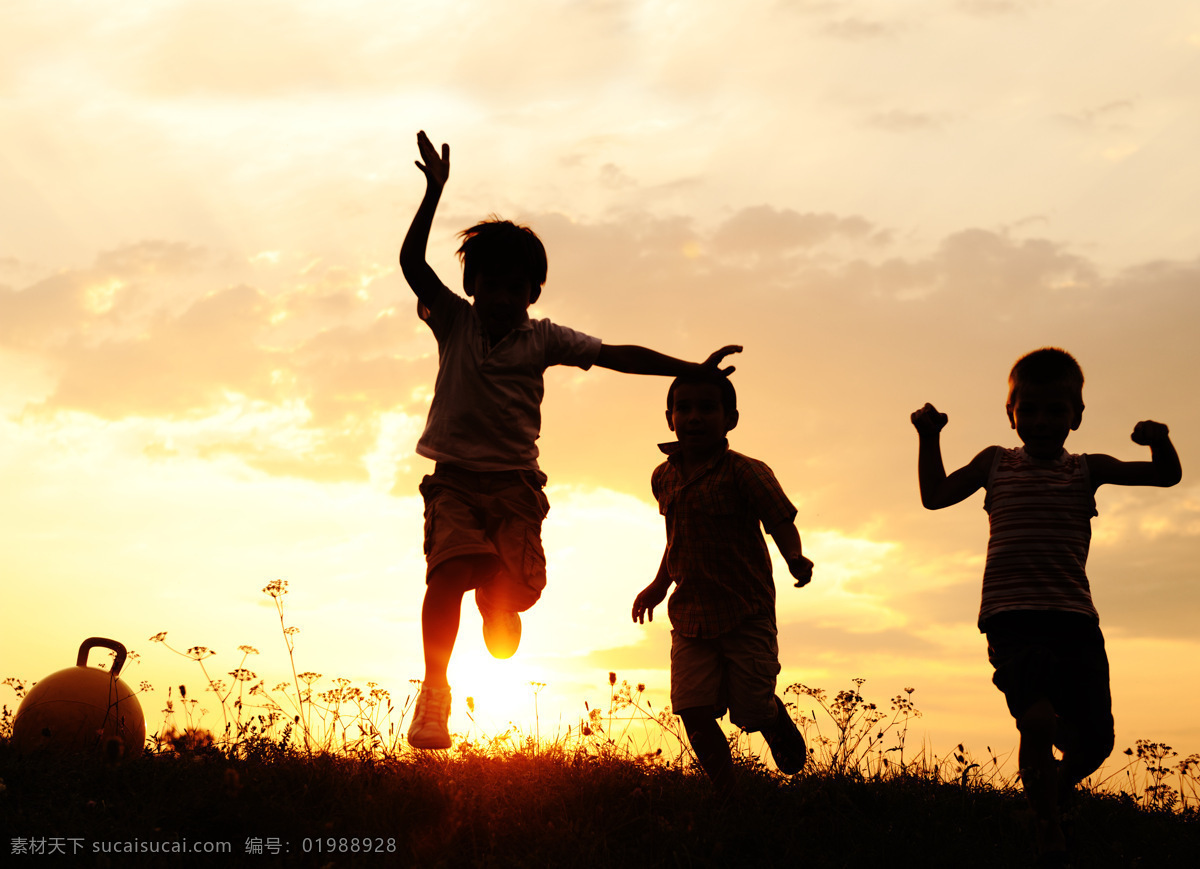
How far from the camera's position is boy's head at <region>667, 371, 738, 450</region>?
21.1 feet

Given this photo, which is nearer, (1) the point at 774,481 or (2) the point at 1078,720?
(2) the point at 1078,720

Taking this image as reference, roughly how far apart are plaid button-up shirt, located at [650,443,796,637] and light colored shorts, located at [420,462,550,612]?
892 mm

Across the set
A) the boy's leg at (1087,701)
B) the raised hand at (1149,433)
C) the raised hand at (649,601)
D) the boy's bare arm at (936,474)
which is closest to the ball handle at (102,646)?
the raised hand at (649,601)

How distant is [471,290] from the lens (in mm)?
6180

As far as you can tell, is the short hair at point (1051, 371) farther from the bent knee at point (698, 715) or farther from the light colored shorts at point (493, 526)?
the light colored shorts at point (493, 526)

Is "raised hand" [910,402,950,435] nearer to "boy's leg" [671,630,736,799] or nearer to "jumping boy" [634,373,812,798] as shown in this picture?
"jumping boy" [634,373,812,798]

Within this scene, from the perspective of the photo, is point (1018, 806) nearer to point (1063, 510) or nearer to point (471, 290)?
point (1063, 510)

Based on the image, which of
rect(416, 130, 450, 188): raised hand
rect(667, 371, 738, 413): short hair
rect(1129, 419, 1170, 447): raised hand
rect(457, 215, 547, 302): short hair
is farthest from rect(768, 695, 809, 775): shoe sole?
rect(416, 130, 450, 188): raised hand

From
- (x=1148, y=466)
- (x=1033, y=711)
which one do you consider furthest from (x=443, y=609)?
(x=1148, y=466)

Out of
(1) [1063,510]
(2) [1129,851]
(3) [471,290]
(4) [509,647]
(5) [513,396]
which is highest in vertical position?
(3) [471,290]

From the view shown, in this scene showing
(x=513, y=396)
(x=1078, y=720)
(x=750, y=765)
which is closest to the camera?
(x=1078, y=720)

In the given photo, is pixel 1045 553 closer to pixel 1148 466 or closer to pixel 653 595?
pixel 1148 466

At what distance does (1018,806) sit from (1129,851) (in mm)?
666

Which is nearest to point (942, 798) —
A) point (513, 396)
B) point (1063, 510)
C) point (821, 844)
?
point (821, 844)
